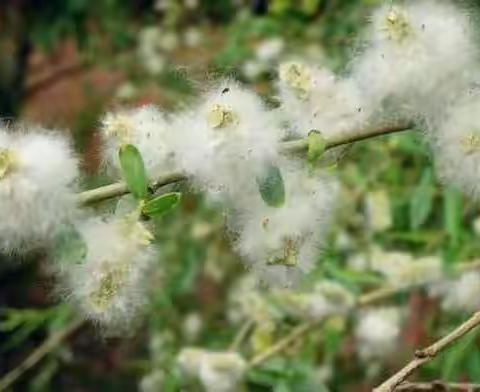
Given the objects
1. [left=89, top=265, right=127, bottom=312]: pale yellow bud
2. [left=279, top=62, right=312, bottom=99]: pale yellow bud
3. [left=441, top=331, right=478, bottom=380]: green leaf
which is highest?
[left=279, top=62, right=312, bottom=99]: pale yellow bud

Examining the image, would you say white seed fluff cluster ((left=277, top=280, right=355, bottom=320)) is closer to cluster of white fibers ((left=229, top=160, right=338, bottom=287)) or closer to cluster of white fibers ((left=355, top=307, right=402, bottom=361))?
cluster of white fibers ((left=355, top=307, right=402, bottom=361))

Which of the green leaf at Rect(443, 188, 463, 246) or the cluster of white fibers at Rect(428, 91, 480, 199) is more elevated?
the green leaf at Rect(443, 188, 463, 246)

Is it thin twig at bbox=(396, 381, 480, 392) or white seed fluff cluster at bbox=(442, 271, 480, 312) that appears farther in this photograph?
white seed fluff cluster at bbox=(442, 271, 480, 312)

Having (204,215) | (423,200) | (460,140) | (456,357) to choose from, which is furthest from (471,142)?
(204,215)

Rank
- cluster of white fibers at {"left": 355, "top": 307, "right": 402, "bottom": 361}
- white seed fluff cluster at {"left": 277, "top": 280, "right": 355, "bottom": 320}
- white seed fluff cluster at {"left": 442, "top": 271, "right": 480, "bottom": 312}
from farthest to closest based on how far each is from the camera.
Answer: cluster of white fibers at {"left": 355, "top": 307, "right": 402, "bottom": 361} < white seed fluff cluster at {"left": 277, "top": 280, "right": 355, "bottom": 320} < white seed fluff cluster at {"left": 442, "top": 271, "right": 480, "bottom": 312}

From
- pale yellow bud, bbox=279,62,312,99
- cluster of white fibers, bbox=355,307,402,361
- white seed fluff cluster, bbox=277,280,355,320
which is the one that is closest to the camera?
pale yellow bud, bbox=279,62,312,99

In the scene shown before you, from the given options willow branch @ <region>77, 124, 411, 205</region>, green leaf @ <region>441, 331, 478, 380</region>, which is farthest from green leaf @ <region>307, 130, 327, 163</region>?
green leaf @ <region>441, 331, 478, 380</region>

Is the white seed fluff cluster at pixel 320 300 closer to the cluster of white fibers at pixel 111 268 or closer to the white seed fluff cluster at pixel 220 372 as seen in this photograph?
the white seed fluff cluster at pixel 220 372

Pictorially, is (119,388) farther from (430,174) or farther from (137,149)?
(137,149)

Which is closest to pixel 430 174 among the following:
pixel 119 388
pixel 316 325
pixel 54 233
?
pixel 316 325
